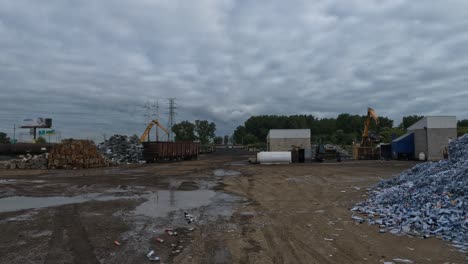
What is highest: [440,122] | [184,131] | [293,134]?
[184,131]

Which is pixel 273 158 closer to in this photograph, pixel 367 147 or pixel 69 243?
pixel 367 147

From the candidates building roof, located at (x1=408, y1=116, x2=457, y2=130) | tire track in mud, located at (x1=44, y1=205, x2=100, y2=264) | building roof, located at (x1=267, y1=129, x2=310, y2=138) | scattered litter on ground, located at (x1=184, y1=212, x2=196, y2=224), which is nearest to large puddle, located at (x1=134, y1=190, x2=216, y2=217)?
scattered litter on ground, located at (x1=184, y1=212, x2=196, y2=224)

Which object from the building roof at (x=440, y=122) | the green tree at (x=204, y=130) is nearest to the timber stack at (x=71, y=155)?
the building roof at (x=440, y=122)

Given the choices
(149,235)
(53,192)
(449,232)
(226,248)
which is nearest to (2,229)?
(149,235)

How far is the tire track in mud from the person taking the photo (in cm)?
568

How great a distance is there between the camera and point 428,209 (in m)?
8.34

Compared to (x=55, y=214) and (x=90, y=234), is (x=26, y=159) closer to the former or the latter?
(x=55, y=214)

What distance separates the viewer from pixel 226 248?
6352 mm

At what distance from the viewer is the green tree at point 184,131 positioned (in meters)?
139

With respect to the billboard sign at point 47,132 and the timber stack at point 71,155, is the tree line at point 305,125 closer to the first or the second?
the billboard sign at point 47,132

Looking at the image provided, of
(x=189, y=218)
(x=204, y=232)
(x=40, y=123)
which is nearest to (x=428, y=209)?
(x=204, y=232)

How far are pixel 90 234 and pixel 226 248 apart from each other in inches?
121

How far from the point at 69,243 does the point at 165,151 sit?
3397 cm

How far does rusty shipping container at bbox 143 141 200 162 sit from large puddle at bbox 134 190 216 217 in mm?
25066
